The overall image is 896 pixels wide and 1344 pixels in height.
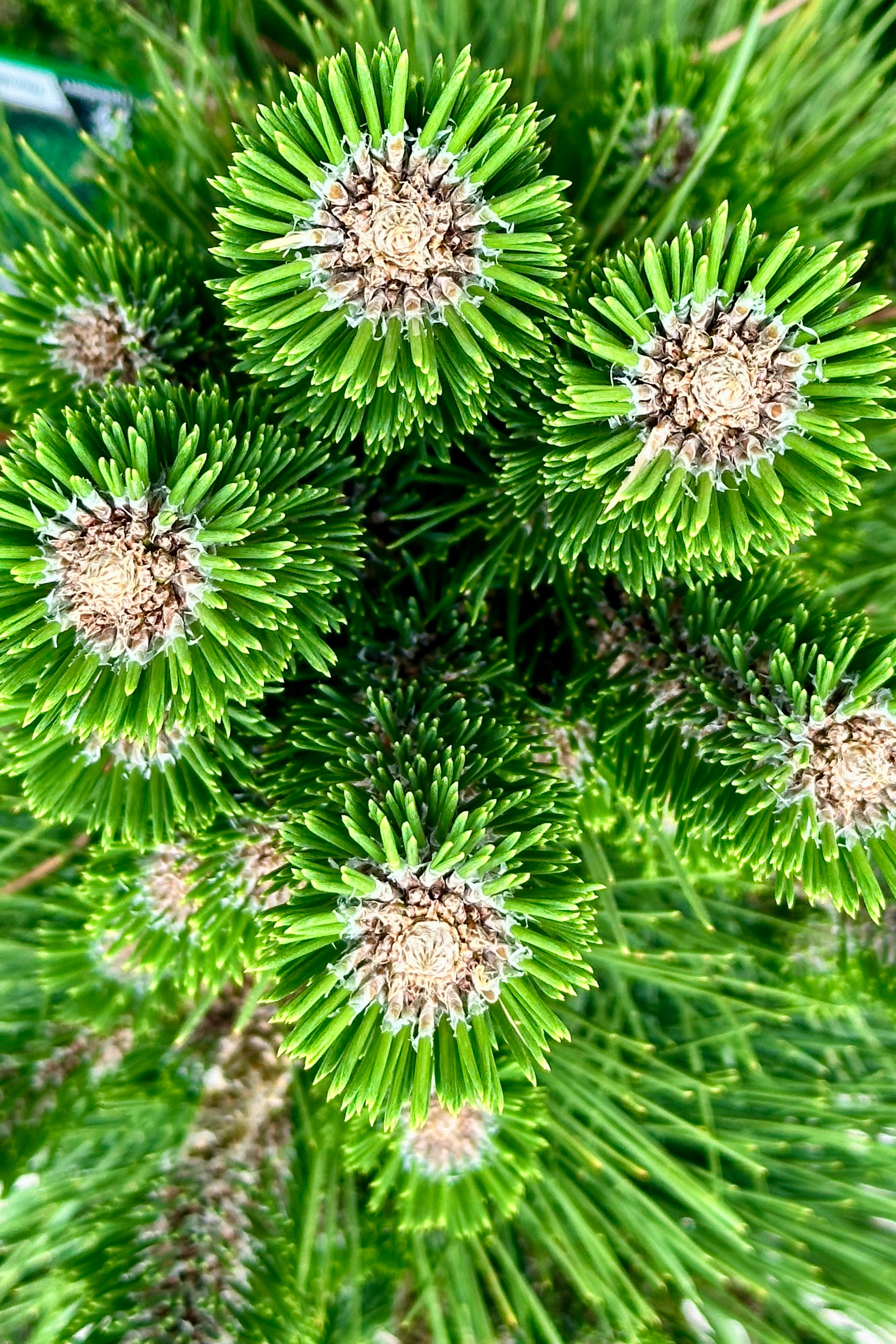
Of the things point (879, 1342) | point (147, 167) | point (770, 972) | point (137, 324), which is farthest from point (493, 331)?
point (879, 1342)

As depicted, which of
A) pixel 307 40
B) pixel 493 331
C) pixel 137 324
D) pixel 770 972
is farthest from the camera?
pixel 770 972

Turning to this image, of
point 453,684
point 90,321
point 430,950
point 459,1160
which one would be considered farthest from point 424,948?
point 90,321

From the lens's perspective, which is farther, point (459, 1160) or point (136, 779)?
point (459, 1160)

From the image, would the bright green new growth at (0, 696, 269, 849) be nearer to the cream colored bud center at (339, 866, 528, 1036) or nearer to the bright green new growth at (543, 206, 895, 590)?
the cream colored bud center at (339, 866, 528, 1036)

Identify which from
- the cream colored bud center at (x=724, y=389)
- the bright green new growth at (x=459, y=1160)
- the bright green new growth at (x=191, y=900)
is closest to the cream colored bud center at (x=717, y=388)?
the cream colored bud center at (x=724, y=389)

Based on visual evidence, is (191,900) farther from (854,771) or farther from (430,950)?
(854,771)

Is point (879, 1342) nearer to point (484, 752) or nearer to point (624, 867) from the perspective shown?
point (624, 867)

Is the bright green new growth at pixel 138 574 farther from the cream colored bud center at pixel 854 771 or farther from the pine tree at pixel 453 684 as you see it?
the cream colored bud center at pixel 854 771
